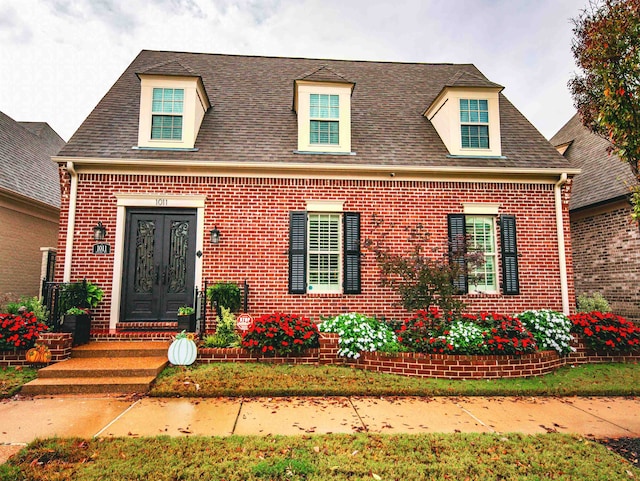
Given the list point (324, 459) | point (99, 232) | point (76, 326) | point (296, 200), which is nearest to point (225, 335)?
point (76, 326)

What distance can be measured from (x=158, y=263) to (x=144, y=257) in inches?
12.4

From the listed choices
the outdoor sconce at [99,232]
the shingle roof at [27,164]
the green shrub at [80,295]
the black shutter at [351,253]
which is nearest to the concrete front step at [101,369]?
the green shrub at [80,295]

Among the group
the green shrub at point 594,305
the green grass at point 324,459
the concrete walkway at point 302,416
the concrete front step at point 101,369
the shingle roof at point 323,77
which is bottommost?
the concrete walkway at point 302,416

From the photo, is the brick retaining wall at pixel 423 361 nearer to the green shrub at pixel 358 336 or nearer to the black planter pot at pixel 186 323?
the green shrub at pixel 358 336

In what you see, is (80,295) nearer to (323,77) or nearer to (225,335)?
(225,335)

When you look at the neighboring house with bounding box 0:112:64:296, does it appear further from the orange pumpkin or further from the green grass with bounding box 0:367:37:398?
the green grass with bounding box 0:367:37:398

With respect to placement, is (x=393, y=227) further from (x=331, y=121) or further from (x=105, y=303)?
(x=105, y=303)

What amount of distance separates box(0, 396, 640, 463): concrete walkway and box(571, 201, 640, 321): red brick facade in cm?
532

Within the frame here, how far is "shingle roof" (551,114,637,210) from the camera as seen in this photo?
9.68 meters

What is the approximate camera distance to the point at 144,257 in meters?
7.71

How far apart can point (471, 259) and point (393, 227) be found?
2.08m

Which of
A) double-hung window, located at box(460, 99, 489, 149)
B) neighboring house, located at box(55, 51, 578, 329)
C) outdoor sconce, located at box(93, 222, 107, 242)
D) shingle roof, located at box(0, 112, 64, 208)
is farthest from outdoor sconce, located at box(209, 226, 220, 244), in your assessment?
double-hung window, located at box(460, 99, 489, 149)

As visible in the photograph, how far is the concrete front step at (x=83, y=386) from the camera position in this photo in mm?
5074

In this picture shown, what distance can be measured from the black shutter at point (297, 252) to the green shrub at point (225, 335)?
1.51m
